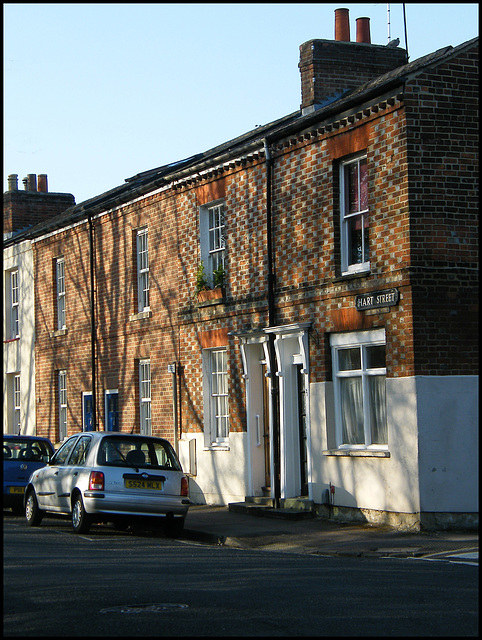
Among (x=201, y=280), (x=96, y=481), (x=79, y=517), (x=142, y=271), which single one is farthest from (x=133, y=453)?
(x=142, y=271)

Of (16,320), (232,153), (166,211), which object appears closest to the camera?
(232,153)

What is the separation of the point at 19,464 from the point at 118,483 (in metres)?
4.97

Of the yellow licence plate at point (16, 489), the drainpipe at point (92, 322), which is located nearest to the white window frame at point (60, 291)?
the drainpipe at point (92, 322)

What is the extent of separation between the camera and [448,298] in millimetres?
15398

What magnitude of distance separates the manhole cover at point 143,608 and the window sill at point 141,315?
14.6 meters

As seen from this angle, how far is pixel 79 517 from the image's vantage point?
1573 centimetres

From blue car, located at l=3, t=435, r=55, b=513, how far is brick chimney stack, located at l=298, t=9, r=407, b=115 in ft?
28.2

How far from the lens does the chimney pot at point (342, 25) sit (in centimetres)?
2119

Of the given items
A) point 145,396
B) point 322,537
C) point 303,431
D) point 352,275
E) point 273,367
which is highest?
point 352,275

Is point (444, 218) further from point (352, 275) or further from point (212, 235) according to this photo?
point (212, 235)

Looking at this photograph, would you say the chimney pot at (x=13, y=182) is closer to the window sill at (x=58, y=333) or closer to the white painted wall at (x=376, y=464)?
the window sill at (x=58, y=333)

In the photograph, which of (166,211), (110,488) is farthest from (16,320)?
(110,488)

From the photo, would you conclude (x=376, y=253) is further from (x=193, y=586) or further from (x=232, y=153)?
(x=193, y=586)

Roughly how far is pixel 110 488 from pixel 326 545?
338 centimetres
